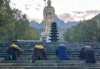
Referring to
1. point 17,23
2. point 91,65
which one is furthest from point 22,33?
point 91,65

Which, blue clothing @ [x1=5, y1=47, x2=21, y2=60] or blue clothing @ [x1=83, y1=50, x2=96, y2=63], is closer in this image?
blue clothing @ [x1=83, y1=50, x2=96, y2=63]

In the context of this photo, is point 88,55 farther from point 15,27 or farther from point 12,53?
point 15,27

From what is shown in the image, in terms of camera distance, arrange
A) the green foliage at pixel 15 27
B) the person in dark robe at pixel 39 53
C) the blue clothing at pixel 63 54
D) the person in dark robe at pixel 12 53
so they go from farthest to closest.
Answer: the green foliage at pixel 15 27 → the blue clothing at pixel 63 54 → the person in dark robe at pixel 12 53 → the person in dark robe at pixel 39 53

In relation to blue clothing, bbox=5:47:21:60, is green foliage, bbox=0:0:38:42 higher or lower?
higher

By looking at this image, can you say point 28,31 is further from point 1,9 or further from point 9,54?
point 9,54

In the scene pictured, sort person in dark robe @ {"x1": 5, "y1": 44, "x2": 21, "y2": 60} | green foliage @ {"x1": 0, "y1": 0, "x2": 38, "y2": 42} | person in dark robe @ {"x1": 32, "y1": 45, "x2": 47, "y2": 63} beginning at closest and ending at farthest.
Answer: person in dark robe @ {"x1": 32, "y1": 45, "x2": 47, "y2": 63} < person in dark robe @ {"x1": 5, "y1": 44, "x2": 21, "y2": 60} < green foliage @ {"x1": 0, "y1": 0, "x2": 38, "y2": 42}

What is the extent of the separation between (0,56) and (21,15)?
5345 cm

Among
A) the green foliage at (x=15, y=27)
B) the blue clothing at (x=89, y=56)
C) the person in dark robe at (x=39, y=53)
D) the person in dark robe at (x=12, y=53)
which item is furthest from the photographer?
the green foliage at (x=15, y=27)

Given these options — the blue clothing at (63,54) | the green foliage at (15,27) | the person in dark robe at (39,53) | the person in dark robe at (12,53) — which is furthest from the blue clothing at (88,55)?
the green foliage at (15,27)

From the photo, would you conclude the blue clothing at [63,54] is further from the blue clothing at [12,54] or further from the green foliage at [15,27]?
the green foliage at [15,27]

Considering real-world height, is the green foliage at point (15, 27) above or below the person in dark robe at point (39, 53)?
above

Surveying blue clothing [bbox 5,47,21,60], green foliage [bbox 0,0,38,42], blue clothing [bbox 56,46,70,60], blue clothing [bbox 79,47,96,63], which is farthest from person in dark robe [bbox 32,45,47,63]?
green foliage [bbox 0,0,38,42]

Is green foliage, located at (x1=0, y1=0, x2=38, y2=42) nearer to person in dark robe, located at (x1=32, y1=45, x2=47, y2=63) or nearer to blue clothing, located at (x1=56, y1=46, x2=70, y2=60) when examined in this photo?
blue clothing, located at (x1=56, y1=46, x2=70, y2=60)

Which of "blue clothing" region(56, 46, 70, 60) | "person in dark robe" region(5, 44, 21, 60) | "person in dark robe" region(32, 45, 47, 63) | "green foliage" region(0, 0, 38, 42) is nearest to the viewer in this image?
"person in dark robe" region(32, 45, 47, 63)
